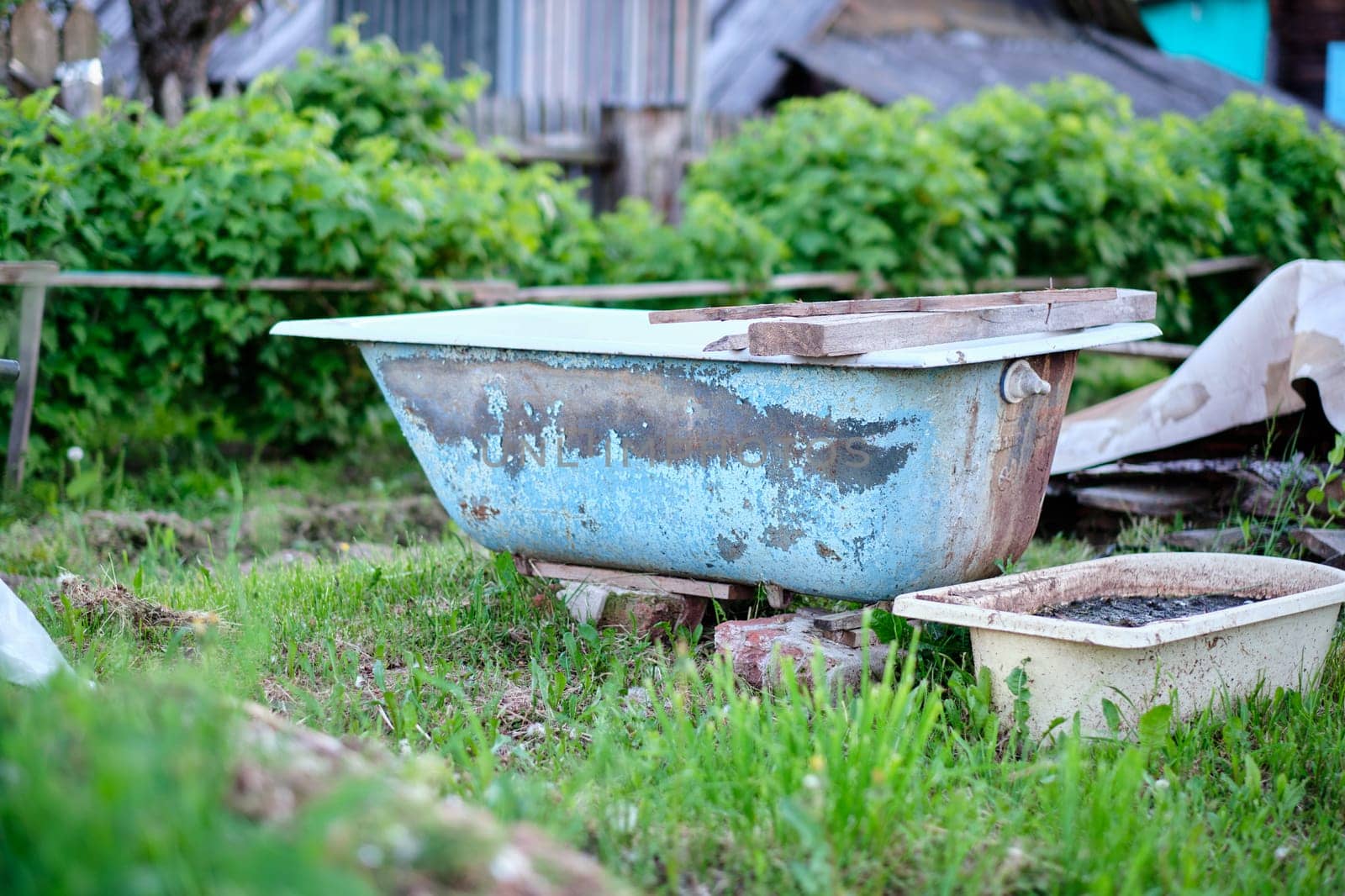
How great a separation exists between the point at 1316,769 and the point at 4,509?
397 centimetres

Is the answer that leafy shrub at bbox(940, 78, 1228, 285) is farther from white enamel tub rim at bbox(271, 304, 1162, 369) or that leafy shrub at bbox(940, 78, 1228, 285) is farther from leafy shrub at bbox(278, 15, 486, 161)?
white enamel tub rim at bbox(271, 304, 1162, 369)

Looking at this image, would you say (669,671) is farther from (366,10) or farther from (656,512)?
(366,10)

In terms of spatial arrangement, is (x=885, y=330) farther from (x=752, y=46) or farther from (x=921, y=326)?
(x=752, y=46)

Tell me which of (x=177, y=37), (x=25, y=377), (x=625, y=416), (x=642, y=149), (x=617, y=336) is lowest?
(x=25, y=377)

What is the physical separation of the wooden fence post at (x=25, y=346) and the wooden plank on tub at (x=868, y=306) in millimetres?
2292

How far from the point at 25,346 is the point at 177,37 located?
1939 millimetres

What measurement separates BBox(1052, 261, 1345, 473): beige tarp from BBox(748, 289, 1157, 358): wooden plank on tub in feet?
2.65

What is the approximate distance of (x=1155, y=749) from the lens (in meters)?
2.48

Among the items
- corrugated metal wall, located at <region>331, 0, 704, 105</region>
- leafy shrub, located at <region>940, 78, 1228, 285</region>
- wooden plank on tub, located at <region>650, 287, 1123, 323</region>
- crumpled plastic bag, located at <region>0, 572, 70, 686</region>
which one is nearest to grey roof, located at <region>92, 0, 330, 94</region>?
corrugated metal wall, located at <region>331, 0, 704, 105</region>

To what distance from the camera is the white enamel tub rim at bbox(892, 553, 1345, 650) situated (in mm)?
2521

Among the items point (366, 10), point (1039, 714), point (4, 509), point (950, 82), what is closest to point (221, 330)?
point (4, 509)

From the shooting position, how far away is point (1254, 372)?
3902 millimetres

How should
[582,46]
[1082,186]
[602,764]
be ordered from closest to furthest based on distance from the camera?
[602,764]
[1082,186]
[582,46]

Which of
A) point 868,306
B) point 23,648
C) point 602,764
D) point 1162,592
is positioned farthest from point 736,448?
point 23,648
